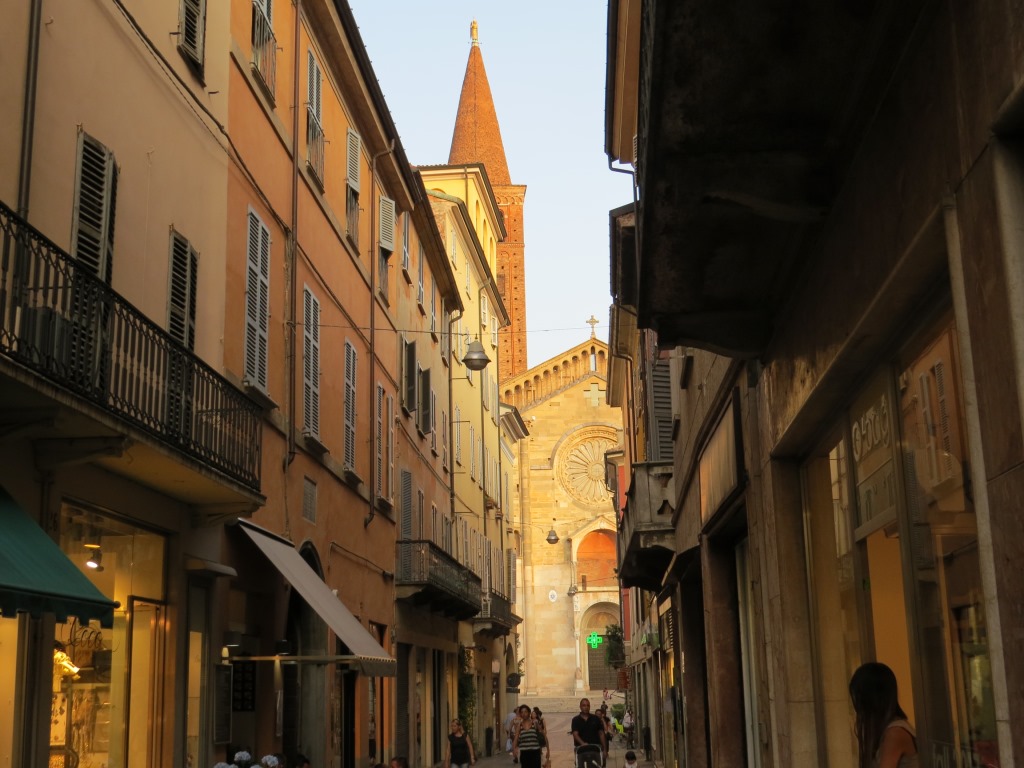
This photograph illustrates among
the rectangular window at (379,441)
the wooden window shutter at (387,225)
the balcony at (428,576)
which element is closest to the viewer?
the rectangular window at (379,441)

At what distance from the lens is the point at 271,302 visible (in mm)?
14766

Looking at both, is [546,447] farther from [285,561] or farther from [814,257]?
[814,257]

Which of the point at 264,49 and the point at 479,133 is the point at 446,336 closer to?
the point at 264,49

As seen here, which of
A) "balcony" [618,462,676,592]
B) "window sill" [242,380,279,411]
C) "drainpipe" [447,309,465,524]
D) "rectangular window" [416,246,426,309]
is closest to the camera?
"window sill" [242,380,279,411]

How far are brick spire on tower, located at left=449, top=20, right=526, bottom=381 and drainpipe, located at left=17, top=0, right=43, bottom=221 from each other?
7593 cm

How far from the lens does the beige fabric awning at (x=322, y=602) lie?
43.0ft

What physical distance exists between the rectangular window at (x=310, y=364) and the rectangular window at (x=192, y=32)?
4.45 meters

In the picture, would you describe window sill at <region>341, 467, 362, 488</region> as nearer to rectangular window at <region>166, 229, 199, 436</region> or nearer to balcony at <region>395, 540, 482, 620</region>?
balcony at <region>395, 540, 482, 620</region>

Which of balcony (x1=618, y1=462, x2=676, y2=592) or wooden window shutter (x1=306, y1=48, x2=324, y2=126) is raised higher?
wooden window shutter (x1=306, y1=48, x2=324, y2=126)

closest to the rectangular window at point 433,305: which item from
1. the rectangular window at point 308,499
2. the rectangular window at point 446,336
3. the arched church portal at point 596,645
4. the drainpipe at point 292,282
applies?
the rectangular window at point 446,336

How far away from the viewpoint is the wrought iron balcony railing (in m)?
14.5

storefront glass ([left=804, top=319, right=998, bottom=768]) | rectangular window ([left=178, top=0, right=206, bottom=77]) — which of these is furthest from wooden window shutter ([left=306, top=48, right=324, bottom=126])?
storefront glass ([left=804, top=319, right=998, bottom=768])

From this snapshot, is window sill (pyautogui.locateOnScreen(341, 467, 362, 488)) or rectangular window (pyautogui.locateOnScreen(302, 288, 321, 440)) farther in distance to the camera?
window sill (pyautogui.locateOnScreen(341, 467, 362, 488))

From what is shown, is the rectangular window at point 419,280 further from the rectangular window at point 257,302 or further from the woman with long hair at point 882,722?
the woman with long hair at point 882,722
